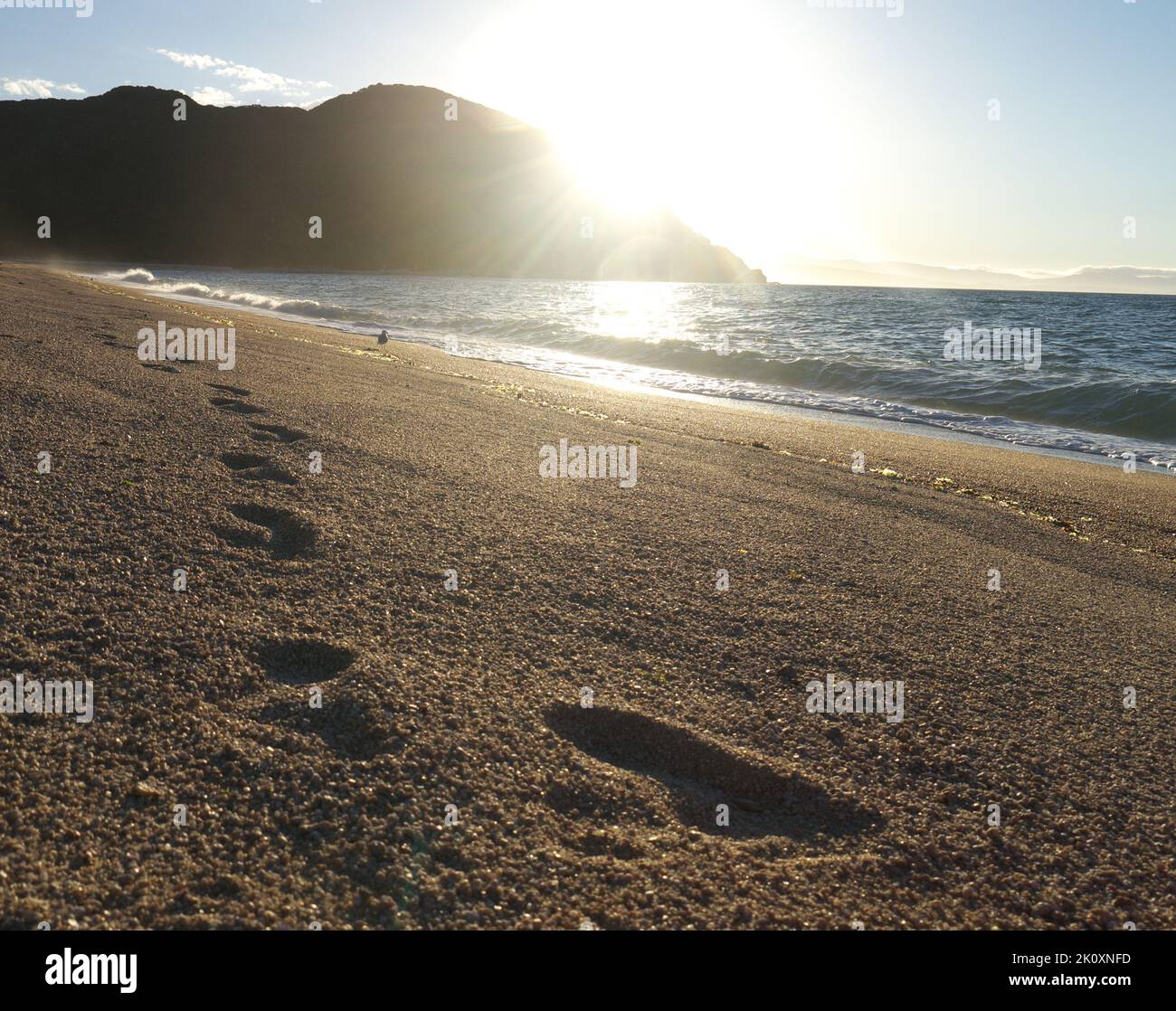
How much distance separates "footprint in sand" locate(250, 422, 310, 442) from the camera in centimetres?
556

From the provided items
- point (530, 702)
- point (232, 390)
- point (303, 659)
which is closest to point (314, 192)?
point (232, 390)

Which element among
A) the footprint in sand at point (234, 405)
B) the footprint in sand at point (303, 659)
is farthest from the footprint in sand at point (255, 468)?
the footprint in sand at point (303, 659)

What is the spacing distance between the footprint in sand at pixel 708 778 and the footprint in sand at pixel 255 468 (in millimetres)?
2812

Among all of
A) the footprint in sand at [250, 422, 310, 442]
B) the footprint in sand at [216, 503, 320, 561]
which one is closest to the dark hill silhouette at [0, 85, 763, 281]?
the footprint in sand at [250, 422, 310, 442]

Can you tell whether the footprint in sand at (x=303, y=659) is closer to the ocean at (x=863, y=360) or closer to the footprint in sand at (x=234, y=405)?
the footprint in sand at (x=234, y=405)

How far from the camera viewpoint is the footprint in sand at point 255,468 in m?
4.69

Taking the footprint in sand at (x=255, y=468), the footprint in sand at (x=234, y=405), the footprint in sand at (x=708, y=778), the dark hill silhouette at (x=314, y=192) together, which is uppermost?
the dark hill silhouette at (x=314, y=192)

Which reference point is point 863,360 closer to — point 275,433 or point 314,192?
point 275,433

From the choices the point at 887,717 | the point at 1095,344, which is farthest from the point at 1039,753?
the point at 1095,344

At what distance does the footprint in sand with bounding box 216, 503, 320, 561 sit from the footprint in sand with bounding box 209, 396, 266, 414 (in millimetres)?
2414

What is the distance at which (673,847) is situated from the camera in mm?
2107

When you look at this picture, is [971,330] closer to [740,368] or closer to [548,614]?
[740,368]

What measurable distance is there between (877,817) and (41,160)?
457 ft

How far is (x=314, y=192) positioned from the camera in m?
123
